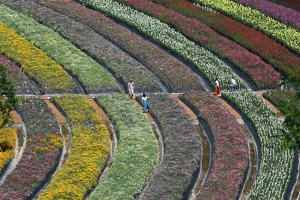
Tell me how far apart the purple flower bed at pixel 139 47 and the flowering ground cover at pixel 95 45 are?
0.78m

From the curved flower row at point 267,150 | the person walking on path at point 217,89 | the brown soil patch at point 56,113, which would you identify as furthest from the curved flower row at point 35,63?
the curved flower row at point 267,150

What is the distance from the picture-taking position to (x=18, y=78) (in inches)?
1805

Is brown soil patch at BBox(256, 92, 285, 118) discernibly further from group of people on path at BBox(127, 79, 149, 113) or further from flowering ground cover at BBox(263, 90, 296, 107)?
group of people on path at BBox(127, 79, 149, 113)

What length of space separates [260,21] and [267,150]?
66.8 feet

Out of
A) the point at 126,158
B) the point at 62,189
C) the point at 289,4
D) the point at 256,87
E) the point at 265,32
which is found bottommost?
the point at 62,189

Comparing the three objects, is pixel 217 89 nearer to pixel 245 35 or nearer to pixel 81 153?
pixel 245 35

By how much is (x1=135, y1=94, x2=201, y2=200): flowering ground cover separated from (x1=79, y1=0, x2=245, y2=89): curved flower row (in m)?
5.36

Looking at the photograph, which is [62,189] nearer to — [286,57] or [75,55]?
[75,55]

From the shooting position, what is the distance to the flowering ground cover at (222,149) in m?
34.0

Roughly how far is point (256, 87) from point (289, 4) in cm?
→ 1576

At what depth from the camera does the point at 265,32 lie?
54.6 m

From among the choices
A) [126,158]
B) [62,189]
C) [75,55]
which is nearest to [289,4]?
[75,55]

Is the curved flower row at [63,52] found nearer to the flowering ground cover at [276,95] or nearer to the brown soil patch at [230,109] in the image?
the brown soil patch at [230,109]

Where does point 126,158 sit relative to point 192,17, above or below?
below
